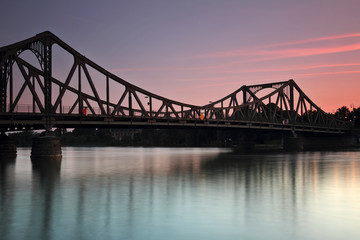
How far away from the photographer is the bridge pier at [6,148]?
280ft

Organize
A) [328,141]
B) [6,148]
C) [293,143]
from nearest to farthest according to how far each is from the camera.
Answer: [6,148], [293,143], [328,141]

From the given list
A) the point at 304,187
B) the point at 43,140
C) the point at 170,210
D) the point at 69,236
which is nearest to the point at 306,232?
the point at 170,210

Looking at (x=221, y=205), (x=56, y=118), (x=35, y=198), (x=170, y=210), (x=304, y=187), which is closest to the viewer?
(x=170, y=210)

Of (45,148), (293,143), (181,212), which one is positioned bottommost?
(181,212)

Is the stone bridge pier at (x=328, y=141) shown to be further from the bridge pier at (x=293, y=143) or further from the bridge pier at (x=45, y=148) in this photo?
the bridge pier at (x=45, y=148)

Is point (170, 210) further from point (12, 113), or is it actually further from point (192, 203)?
point (12, 113)

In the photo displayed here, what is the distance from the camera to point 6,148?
283ft

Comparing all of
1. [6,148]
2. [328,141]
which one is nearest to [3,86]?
[6,148]

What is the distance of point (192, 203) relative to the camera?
72.5 feet

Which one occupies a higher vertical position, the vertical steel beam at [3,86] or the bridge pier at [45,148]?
the vertical steel beam at [3,86]

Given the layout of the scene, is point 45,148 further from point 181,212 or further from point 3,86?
point 181,212

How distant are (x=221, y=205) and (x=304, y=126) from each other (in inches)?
5293

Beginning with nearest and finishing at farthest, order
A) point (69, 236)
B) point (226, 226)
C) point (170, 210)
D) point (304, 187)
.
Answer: point (69, 236)
point (226, 226)
point (170, 210)
point (304, 187)

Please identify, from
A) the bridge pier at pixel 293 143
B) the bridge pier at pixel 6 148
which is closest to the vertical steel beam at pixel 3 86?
the bridge pier at pixel 6 148
